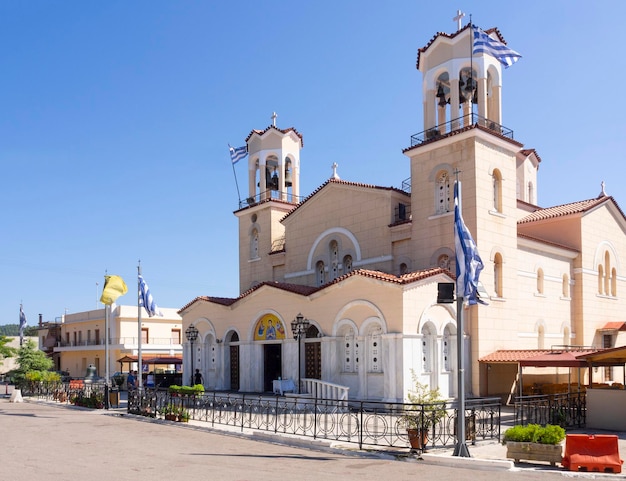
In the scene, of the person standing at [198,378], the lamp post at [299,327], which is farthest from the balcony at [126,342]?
the lamp post at [299,327]

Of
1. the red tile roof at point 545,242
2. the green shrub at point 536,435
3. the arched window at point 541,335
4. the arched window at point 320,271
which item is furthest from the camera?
the arched window at point 320,271

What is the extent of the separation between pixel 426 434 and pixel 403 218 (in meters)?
15.9

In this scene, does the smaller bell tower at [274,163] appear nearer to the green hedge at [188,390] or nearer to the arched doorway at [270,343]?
the arched doorway at [270,343]

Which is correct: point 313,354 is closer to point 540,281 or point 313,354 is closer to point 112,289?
point 112,289

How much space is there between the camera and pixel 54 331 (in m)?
69.1

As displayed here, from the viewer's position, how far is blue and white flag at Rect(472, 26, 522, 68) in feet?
83.0

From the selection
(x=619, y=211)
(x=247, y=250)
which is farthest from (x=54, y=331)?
(x=619, y=211)

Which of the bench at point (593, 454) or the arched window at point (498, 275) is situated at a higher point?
the arched window at point (498, 275)

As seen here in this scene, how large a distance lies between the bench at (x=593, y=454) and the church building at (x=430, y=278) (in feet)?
32.4

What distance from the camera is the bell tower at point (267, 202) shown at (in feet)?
125

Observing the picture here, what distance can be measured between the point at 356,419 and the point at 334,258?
646 inches

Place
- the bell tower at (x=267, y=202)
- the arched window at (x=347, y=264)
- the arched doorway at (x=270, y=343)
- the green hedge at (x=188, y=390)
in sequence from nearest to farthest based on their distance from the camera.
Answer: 1. the green hedge at (x=188, y=390)
2. the arched doorway at (x=270, y=343)
3. the arched window at (x=347, y=264)
4. the bell tower at (x=267, y=202)

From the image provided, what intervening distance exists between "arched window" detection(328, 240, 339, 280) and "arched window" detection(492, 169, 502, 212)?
8291mm

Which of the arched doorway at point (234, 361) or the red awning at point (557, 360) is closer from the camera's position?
the red awning at point (557, 360)
